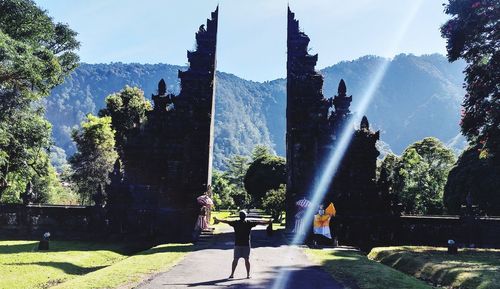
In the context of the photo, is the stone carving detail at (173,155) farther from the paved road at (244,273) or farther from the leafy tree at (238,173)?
the leafy tree at (238,173)

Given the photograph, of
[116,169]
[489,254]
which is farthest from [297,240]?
[116,169]

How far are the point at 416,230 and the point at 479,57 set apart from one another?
422 inches

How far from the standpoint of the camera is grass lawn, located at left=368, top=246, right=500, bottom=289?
543 inches

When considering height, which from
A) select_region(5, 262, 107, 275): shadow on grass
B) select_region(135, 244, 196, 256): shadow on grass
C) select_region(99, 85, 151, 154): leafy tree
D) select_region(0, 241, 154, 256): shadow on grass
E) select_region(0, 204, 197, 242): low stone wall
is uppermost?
select_region(99, 85, 151, 154): leafy tree

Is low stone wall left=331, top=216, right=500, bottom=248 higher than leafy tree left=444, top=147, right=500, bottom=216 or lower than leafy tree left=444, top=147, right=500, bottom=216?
lower

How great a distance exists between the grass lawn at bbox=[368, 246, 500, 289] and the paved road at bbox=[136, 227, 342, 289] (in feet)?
12.0

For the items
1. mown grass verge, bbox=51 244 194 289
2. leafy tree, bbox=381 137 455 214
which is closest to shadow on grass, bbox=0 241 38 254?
mown grass verge, bbox=51 244 194 289

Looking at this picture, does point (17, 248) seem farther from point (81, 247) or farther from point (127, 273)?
point (127, 273)

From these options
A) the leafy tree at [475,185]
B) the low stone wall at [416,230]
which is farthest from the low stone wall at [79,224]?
the leafy tree at [475,185]

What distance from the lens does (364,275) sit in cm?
1464

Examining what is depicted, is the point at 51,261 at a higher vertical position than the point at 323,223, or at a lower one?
lower

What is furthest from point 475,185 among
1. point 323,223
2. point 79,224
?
point 79,224

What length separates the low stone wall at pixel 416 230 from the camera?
86.0ft

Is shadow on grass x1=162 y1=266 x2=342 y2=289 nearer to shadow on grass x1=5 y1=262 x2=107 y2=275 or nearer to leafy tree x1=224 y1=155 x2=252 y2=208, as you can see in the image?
shadow on grass x1=5 y1=262 x2=107 y2=275
